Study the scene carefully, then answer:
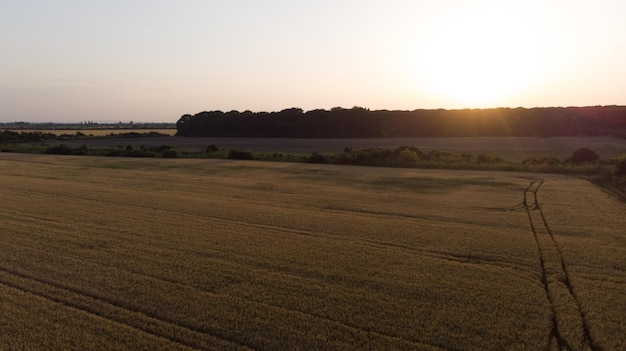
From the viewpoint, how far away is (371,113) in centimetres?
8106

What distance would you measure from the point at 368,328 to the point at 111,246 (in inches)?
234

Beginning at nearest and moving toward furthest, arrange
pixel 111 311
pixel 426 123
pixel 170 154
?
1. pixel 111 311
2. pixel 170 154
3. pixel 426 123

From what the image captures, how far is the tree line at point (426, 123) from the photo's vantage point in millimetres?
73562

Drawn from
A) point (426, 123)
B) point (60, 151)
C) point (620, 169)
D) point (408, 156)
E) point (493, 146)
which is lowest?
point (60, 151)

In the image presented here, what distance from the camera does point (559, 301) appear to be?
22.0 ft

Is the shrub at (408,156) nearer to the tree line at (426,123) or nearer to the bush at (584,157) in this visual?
the bush at (584,157)

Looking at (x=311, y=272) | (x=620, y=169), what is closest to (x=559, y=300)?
(x=311, y=272)

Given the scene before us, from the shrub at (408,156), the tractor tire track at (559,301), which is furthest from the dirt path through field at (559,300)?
the shrub at (408,156)

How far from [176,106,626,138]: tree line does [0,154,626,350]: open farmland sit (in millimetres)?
62199

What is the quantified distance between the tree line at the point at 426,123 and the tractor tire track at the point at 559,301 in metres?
65.3

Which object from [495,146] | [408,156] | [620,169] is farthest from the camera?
[495,146]

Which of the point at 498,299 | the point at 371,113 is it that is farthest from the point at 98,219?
the point at 371,113

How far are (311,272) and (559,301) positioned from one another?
374cm

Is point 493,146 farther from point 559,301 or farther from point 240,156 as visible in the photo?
point 559,301
